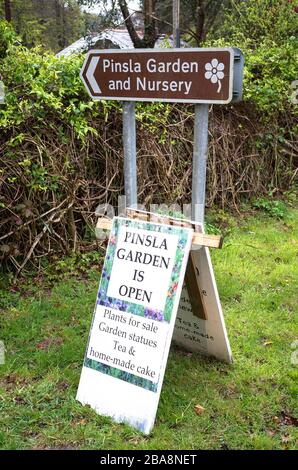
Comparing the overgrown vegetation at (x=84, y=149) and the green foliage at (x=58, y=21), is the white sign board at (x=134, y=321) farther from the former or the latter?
the green foliage at (x=58, y=21)

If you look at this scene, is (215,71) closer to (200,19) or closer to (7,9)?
(7,9)

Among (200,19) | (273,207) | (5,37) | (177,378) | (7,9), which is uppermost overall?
(200,19)

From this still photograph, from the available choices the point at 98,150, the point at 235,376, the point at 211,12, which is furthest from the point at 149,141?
the point at 211,12

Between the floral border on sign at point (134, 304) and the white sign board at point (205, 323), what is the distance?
23 cm

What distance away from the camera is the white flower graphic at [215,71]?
98.7 inches

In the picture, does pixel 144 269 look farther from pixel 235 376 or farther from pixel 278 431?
pixel 278 431

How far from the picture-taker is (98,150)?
16.3 ft

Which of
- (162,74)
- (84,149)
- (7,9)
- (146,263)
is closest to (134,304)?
(146,263)

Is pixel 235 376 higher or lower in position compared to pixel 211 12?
lower

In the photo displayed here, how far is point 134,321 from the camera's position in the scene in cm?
284

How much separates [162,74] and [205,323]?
162cm

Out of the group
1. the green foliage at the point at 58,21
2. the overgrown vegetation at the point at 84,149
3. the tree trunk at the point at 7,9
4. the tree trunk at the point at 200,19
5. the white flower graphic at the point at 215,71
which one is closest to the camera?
the white flower graphic at the point at 215,71

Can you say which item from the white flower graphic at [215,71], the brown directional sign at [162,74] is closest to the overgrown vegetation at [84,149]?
the brown directional sign at [162,74]
